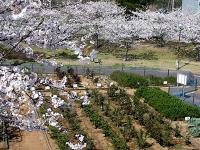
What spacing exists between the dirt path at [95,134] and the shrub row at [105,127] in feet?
0.57

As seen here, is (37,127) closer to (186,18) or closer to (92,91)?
(92,91)

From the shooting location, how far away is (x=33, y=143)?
620 inches

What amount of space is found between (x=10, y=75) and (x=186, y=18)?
3139 centimetres

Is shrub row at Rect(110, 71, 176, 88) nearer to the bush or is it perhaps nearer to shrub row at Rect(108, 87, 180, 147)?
shrub row at Rect(108, 87, 180, 147)

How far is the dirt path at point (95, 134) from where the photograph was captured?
51.9ft

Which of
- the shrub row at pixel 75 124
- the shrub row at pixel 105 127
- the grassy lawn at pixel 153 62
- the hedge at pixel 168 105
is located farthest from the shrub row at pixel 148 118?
the grassy lawn at pixel 153 62

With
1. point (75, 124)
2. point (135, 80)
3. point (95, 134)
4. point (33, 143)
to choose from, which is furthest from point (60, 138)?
point (135, 80)

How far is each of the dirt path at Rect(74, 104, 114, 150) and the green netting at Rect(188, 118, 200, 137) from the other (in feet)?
10.9

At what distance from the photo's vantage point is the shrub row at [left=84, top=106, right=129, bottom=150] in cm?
1533

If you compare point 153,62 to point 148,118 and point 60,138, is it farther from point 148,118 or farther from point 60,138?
point 60,138

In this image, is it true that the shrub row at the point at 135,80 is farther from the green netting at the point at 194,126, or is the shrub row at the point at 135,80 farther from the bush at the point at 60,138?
the bush at the point at 60,138

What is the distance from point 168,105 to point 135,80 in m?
5.09

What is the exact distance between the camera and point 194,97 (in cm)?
2364

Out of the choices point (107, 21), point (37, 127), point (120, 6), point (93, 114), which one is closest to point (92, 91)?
point (93, 114)
